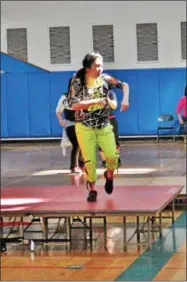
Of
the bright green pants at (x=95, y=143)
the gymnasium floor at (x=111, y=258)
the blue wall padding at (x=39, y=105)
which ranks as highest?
the blue wall padding at (x=39, y=105)

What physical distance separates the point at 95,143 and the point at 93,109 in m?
0.60

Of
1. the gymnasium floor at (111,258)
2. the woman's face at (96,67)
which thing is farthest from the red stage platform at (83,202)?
the woman's face at (96,67)

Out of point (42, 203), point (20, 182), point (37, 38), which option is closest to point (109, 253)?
point (42, 203)

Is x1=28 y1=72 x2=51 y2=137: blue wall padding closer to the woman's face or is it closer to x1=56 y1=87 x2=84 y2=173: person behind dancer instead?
x1=56 y1=87 x2=84 y2=173: person behind dancer

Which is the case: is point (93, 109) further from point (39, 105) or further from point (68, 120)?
point (39, 105)

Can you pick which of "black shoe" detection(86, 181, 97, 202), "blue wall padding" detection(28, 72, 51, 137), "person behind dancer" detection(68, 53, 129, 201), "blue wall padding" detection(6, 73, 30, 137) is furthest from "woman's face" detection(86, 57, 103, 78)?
"blue wall padding" detection(6, 73, 30, 137)

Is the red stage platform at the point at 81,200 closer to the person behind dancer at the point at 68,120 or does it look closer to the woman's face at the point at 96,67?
the person behind dancer at the point at 68,120

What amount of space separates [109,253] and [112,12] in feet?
5.09

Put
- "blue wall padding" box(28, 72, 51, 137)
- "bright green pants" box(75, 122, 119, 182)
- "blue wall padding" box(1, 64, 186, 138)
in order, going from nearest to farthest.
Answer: "bright green pants" box(75, 122, 119, 182)
"blue wall padding" box(1, 64, 186, 138)
"blue wall padding" box(28, 72, 51, 137)

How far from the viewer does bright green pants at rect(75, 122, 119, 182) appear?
4.48 metres

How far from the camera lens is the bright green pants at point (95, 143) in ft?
14.7

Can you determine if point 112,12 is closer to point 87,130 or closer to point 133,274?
point 87,130

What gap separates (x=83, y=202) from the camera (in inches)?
213

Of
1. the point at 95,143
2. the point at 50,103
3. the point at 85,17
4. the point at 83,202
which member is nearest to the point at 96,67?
the point at 95,143
